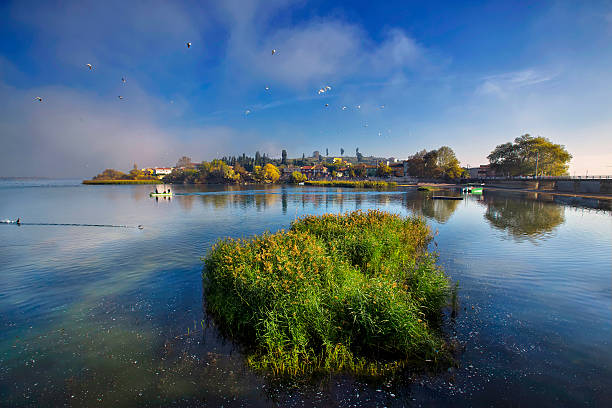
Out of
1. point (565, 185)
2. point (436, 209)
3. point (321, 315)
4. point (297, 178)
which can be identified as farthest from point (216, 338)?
point (297, 178)

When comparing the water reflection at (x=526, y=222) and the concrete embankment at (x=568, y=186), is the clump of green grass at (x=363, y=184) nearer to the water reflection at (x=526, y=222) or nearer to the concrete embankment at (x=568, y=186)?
the concrete embankment at (x=568, y=186)

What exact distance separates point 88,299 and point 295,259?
437 inches

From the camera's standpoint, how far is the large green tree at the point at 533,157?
10419 centimetres

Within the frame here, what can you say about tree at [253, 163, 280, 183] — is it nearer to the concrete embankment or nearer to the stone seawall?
the concrete embankment

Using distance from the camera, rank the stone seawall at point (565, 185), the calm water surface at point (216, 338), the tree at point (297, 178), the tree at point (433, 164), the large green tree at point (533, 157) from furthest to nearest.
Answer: the tree at point (297, 178) < the tree at point (433, 164) < the large green tree at point (533, 157) < the stone seawall at point (565, 185) < the calm water surface at point (216, 338)

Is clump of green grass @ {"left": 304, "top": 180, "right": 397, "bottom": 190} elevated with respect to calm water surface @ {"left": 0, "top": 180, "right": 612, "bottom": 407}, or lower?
elevated

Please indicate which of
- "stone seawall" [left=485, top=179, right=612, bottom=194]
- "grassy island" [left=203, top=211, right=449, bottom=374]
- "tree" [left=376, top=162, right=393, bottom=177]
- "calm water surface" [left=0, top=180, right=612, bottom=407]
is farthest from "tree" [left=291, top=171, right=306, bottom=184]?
"grassy island" [left=203, top=211, right=449, bottom=374]

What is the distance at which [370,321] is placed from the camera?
9.16m

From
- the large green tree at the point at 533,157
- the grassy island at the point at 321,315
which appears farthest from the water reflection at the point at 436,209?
the large green tree at the point at 533,157

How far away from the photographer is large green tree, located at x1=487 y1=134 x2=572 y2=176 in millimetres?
104188

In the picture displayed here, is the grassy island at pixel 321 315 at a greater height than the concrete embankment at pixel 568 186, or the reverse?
the concrete embankment at pixel 568 186

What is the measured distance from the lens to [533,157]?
109375 mm

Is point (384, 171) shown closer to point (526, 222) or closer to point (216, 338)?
point (526, 222)

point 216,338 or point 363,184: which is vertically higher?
point 363,184
